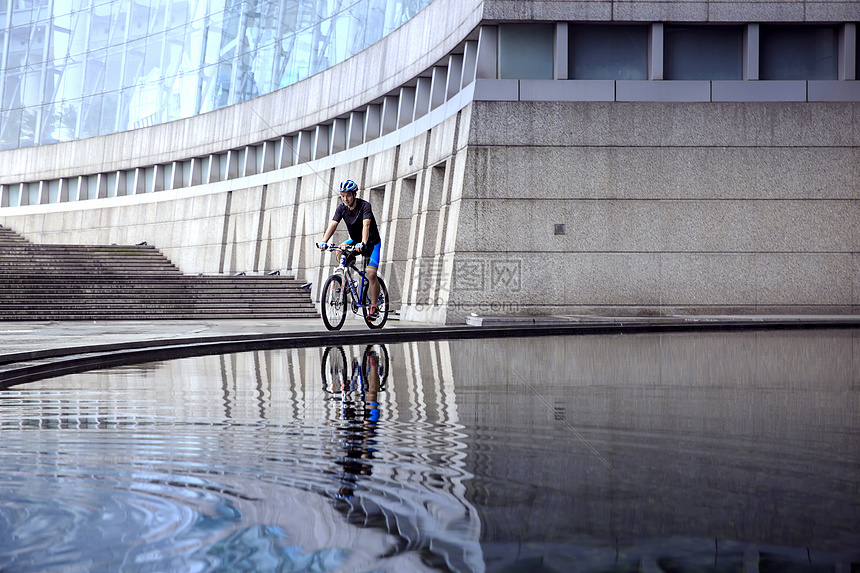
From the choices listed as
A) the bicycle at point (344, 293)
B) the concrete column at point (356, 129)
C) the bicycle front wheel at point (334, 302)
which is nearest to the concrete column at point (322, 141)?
the concrete column at point (356, 129)

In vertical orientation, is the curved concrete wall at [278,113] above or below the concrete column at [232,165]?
above

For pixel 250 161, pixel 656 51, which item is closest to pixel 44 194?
pixel 250 161

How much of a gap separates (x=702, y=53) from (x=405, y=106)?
28.9 feet

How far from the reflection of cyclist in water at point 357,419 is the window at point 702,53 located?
13.5 metres

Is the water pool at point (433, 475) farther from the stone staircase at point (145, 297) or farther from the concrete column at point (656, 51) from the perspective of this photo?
the stone staircase at point (145, 297)

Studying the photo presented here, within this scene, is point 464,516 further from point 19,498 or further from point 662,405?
point 662,405

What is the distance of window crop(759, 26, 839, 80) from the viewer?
18.9 m

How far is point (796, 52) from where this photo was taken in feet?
62.3

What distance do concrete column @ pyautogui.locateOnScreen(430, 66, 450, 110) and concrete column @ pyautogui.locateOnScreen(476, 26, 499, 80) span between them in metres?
3.17

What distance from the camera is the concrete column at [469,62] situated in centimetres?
2006

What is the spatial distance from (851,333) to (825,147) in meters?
6.66

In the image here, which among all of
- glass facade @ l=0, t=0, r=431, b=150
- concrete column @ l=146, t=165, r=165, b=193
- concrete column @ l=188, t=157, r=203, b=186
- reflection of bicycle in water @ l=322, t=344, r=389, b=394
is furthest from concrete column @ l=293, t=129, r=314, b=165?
Result: reflection of bicycle in water @ l=322, t=344, r=389, b=394

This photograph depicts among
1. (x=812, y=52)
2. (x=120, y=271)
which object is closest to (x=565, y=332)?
(x=812, y=52)

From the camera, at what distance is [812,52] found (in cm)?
1897
